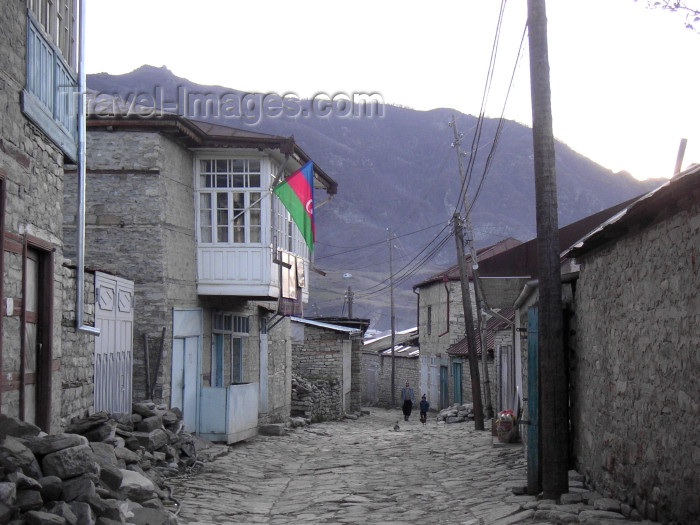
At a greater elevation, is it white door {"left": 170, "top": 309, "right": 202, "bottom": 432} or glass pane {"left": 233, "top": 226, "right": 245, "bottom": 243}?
glass pane {"left": 233, "top": 226, "right": 245, "bottom": 243}

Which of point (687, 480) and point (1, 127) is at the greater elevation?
point (1, 127)

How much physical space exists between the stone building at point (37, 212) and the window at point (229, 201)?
6230 mm

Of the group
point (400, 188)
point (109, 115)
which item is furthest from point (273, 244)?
point (400, 188)

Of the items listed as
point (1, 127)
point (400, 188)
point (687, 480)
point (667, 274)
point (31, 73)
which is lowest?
point (687, 480)

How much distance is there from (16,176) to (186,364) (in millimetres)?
8715

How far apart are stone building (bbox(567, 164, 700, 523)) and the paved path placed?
3.45 ft

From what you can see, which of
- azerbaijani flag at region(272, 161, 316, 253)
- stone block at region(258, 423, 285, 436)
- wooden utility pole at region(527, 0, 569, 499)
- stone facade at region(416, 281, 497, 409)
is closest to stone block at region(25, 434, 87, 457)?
wooden utility pole at region(527, 0, 569, 499)

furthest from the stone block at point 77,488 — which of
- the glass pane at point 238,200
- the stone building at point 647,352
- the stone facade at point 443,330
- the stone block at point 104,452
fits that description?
the stone facade at point 443,330

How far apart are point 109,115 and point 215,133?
8.12 feet

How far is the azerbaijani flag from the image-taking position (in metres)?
17.1

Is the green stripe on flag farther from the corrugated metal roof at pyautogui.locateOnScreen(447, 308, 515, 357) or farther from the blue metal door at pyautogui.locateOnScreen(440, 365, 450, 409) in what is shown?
the blue metal door at pyautogui.locateOnScreen(440, 365, 450, 409)

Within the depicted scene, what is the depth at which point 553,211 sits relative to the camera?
965 cm

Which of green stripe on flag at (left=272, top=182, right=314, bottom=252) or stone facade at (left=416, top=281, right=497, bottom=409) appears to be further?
stone facade at (left=416, top=281, right=497, bottom=409)

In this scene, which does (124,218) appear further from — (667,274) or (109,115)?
(667,274)
